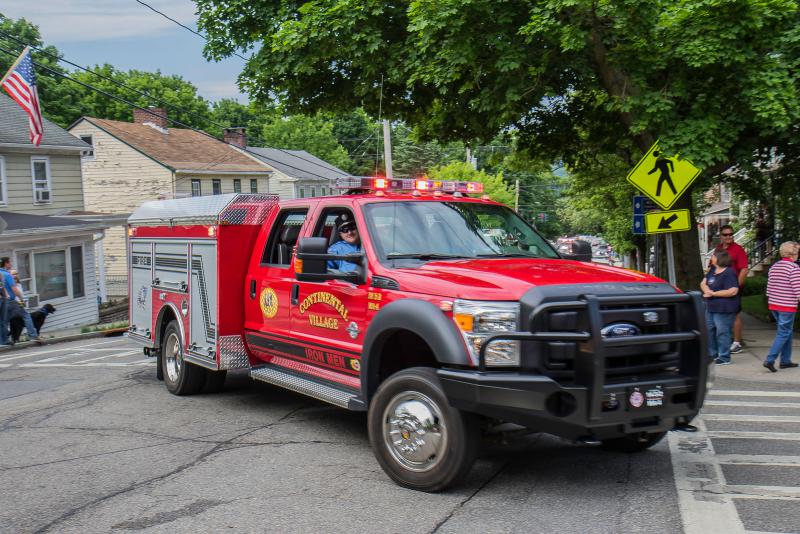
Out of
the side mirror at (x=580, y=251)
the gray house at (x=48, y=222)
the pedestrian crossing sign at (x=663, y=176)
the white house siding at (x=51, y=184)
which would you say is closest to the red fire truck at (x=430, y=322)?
the side mirror at (x=580, y=251)

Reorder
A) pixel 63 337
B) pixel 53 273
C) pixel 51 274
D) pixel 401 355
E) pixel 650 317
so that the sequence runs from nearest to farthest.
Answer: pixel 650 317
pixel 401 355
pixel 63 337
pixel 51 274
pixel 53 273

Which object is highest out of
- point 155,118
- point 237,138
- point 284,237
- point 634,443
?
point 155,118

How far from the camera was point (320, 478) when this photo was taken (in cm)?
598

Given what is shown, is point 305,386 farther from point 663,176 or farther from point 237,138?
point 237,138

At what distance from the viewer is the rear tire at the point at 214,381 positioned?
9.30 m

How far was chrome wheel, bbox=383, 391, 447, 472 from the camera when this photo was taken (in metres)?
5.45

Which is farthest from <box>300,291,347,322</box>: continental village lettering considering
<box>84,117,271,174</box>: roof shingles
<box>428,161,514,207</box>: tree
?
<box>428,161,514,207</box>: tree

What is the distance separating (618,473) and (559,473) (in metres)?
0.42

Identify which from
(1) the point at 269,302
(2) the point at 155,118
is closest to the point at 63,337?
(1) the point at 269,302

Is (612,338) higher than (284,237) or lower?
lower

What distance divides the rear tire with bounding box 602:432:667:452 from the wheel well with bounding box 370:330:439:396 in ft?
5.15

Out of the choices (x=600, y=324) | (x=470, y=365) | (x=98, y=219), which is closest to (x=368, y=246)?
(x=470, y=365)

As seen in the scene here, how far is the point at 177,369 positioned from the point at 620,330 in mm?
5778

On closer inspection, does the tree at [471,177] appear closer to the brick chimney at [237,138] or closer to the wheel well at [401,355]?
the brick chimney at [237,138]
